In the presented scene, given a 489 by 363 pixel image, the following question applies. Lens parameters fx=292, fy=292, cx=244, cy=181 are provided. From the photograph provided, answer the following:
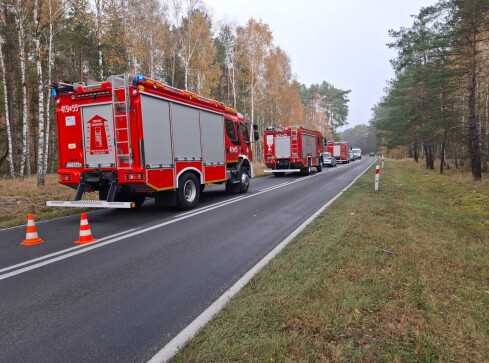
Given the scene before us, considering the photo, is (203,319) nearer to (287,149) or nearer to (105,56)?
(287,149)

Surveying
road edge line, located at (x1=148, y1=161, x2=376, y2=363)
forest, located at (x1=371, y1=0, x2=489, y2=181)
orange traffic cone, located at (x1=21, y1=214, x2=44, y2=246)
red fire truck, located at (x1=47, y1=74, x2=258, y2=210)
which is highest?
forest, located at (x1=371, y1=0, x2=489, y2=181)

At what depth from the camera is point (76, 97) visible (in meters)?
7.50

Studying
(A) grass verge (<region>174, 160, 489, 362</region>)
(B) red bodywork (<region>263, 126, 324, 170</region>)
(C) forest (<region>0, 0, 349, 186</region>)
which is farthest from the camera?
(B) red bodywork (<region>263, 126, 324, 170</region>)

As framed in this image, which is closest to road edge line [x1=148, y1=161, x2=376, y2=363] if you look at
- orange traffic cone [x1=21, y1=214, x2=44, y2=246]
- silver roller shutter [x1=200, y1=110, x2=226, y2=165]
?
orange traffic cone [x1=21, y1=214, x2=44, y2=246]

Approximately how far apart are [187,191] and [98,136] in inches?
112

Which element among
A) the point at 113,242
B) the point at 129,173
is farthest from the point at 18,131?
the point at 113,242

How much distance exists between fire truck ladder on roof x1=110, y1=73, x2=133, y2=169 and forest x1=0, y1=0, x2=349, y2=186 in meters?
7.31

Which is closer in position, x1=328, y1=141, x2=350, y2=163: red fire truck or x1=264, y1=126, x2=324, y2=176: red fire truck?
x1=264, y1=126, x2=324, y2=176: red fire truck

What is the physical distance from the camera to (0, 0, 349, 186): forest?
13766 millimetres

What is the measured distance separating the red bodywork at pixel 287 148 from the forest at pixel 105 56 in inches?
282

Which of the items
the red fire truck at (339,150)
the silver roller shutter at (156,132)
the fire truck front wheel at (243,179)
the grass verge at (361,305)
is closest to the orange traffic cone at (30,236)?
the silver roller shutter at (156,132)

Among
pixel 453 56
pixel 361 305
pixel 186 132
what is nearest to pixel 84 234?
pixel 186 132

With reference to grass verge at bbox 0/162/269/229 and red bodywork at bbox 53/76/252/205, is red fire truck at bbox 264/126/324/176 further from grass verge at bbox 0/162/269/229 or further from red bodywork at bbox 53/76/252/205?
grass verge at bbox 0/162/269/229

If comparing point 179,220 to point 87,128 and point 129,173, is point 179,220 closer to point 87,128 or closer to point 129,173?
point 129,173
